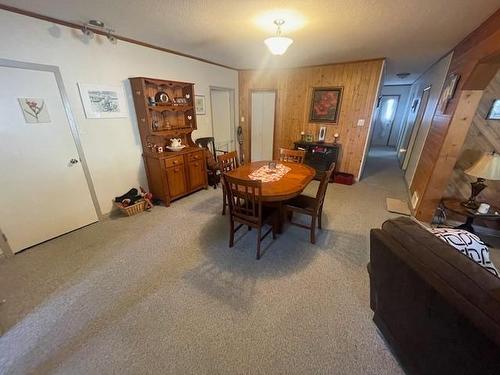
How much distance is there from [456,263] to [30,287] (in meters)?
3.04

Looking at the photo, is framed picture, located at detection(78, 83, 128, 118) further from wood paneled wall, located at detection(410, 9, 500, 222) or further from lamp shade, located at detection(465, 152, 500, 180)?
lamp shade, located at detection(465, 152, 500, 180)

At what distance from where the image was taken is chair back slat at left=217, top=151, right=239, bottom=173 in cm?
274

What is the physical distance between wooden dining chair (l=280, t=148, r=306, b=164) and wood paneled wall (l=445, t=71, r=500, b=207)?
200 centimetres

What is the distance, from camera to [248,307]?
165cm

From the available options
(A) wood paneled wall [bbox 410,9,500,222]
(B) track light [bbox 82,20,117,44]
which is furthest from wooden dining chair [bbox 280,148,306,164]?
(B) track light [bbox 82,20,117,44]

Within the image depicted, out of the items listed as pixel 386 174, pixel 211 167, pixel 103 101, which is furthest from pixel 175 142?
pixel 386 174

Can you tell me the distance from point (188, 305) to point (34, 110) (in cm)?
254

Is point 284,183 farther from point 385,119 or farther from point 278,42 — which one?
point 385,119

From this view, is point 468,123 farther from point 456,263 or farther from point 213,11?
point 213,11

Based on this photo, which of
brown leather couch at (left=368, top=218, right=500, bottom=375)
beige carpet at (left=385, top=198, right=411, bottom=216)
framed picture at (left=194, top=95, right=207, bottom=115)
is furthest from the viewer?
framed picture at (left=194, top=95, right=207, bottom=115)

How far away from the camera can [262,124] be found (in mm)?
5262

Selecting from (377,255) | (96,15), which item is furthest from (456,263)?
(96,15)

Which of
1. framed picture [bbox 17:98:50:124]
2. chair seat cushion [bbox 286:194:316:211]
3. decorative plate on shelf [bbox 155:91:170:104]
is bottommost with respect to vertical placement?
chair seat cushion [bbox 286:194:316:211]

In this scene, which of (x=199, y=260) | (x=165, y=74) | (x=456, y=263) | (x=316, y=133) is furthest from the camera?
(x=316, y=133)
